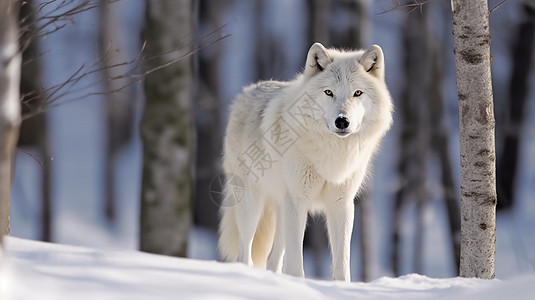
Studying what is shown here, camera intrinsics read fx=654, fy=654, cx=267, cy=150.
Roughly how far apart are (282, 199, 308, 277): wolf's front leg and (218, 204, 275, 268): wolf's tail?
91 cm

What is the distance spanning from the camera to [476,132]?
4.42m

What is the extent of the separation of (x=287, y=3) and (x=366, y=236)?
1852 centimetres

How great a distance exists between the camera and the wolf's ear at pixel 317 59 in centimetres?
495

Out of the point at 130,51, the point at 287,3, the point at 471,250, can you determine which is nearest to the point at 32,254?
the point at 471,250

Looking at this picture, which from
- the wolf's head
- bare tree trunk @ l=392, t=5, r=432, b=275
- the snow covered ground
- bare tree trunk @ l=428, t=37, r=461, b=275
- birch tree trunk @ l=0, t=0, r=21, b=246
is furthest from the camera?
bare tree trunk @ l=392, t=5, r=432, b=275

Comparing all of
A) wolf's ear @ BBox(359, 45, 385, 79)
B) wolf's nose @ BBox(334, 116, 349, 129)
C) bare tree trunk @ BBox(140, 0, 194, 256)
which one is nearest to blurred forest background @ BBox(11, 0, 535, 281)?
bare tree trunk @ BBox(140, 0, 194, 256)

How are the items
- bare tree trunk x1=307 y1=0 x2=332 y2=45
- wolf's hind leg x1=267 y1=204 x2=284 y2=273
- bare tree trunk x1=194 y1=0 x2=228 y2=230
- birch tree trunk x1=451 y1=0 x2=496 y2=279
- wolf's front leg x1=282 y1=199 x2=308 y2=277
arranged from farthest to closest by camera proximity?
1. bare tree trunk x1=194 y1=0 x2=228 y2=230
2. bare tree trunk x1=307 y1=0 x2=332 y2=45
3. wolf's hind leg x1=267 y1=204 x2=284 y2=273
4. wolf's front leg x1=282 y1=199 x2=308 y2=277
5. birch tree trunk x1=451 y1=0 x2=496 y2=279

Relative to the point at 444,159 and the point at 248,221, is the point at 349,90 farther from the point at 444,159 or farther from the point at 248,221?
the point at 444,159

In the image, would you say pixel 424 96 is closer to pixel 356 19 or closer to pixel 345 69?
pixel 356 19

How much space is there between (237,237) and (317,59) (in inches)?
77.4

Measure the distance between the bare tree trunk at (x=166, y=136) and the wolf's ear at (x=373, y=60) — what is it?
201cm

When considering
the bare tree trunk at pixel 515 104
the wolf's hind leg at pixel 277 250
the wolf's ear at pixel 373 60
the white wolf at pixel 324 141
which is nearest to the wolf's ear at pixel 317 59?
the white wolf at pixel 324 141

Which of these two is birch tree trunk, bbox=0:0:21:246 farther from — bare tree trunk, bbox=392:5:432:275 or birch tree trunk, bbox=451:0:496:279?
bare tree trunk, bbox=392:5:432:275

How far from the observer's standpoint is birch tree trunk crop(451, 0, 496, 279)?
14.3 feet
